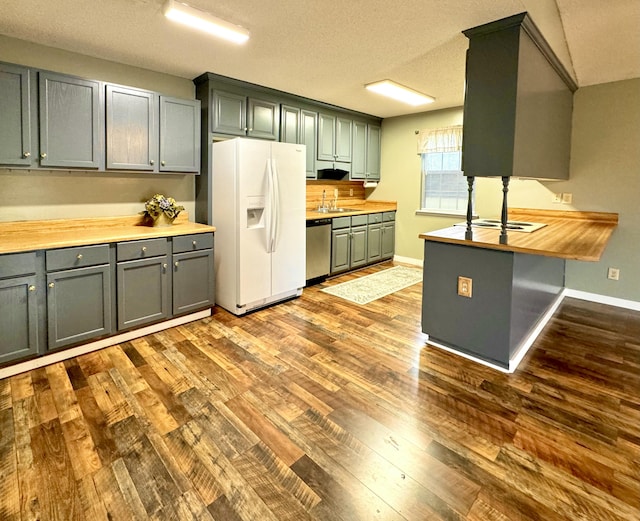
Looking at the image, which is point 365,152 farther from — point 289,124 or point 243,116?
point 243,116

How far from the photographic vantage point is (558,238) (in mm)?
2805

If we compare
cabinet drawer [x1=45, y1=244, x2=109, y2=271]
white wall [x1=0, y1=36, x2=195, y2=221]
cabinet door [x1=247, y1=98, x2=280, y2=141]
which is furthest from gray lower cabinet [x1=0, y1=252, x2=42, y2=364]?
cabinet door [x1=247, y1=98, x2=280, y2=141]

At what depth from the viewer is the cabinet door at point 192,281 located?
10.9ft

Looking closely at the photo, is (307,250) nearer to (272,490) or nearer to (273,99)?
(273,99)

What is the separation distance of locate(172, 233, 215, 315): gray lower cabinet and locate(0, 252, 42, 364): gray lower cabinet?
3.35 ft

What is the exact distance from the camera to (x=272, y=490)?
1.59 metres

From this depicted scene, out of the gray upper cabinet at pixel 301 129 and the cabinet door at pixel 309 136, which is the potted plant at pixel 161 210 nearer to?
the gray upper cabinet at pixel 301 129

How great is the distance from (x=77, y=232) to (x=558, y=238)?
12.6 ft

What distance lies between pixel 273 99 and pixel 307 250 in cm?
183

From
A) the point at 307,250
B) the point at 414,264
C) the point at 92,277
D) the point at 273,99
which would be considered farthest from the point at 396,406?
the point at 414,264

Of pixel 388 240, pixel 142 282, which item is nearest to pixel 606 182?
pixel 388 240

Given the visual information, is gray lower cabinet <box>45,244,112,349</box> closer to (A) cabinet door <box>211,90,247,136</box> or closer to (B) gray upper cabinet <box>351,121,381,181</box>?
(A) cabinet door <box>211,90,247,136</box>

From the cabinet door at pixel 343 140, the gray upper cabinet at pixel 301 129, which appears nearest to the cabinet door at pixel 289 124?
the gray upper cabinet at pixel 301 129

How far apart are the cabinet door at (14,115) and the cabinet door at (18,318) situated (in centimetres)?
93
